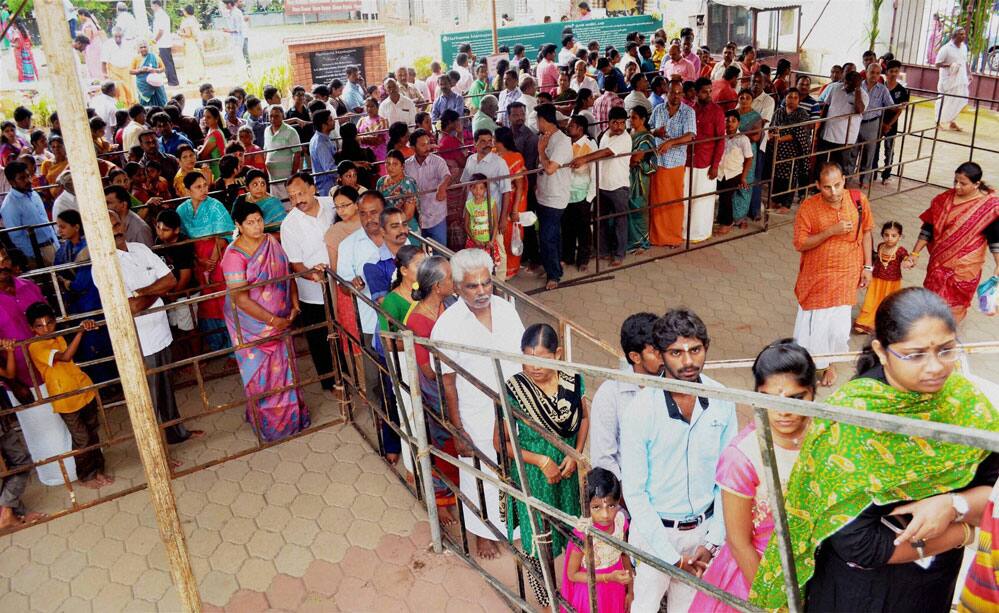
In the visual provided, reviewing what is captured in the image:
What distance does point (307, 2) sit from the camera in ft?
57.2

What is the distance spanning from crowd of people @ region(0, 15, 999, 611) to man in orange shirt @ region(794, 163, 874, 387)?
0.06 ft

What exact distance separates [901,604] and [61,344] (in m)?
4.37

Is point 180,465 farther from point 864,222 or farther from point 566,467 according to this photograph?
point 864,222

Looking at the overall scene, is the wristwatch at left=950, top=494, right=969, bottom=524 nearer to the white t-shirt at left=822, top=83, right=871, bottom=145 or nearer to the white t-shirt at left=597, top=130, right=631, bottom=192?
the white t-shirt at left=597, top=130, right=631, bottom=192

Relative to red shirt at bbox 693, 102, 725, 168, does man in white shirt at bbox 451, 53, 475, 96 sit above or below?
above

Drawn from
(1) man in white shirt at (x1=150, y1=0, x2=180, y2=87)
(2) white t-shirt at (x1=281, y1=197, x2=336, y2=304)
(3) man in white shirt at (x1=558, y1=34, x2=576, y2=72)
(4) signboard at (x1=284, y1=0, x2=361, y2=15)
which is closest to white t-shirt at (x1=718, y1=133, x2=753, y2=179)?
(2) white t-shirt at (x1=281, y1=197, x2=336, y2=304)

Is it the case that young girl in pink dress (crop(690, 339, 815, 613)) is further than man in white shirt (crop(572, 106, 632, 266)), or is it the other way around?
man in white shirt (crop(572, 106, 632, 266))

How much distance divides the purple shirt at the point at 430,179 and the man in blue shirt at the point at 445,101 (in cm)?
442

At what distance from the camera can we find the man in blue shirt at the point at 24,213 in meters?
6.91

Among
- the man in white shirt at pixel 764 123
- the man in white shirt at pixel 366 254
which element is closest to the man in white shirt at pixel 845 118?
the man in white shirt at pixel 764 123

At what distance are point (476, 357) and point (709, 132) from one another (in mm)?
5095

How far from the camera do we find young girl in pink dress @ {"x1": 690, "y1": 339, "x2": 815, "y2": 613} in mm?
2354

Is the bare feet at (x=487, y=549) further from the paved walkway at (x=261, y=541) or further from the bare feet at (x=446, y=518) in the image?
the bare feet at (x=446, y=518)

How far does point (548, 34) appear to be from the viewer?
674 inches
